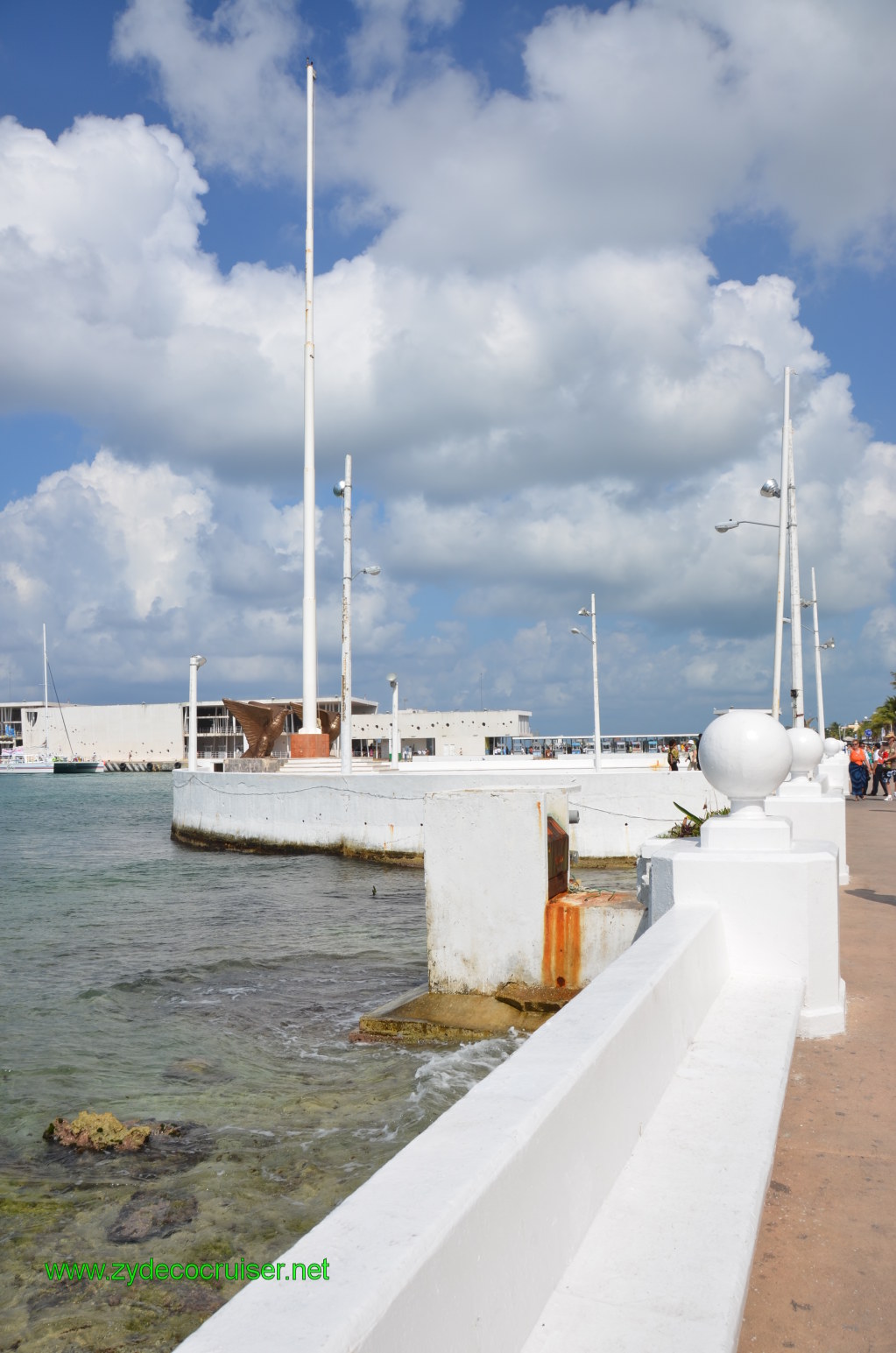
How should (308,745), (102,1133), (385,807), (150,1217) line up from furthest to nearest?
(308,745), (385,807), (102,1133), (150,1217)

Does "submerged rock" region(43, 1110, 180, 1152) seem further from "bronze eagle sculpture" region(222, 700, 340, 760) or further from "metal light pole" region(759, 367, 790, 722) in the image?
"bronze eagle sculpture" region(222, 700, 340, 760)

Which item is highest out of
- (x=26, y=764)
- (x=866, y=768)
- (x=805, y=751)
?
(x=805, y=751)

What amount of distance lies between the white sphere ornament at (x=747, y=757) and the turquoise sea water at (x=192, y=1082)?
9.49ft

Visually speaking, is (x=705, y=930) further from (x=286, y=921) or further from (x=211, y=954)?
(x=286, y=921)

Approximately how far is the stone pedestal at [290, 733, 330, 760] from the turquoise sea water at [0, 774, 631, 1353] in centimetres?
1451

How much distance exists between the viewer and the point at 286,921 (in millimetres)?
15570

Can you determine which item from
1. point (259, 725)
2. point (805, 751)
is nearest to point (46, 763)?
point (259, 725)

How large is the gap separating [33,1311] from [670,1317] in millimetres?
3612

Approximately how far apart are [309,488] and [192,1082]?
28775mm

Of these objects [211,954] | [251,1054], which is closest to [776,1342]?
[251,1054]

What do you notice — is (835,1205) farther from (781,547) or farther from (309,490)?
(309,490)

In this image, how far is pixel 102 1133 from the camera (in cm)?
614

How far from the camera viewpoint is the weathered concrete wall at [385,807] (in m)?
20.1

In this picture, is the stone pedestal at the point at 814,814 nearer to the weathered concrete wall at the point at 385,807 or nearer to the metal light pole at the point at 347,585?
the weathered concrete wall at the point at 385,807
